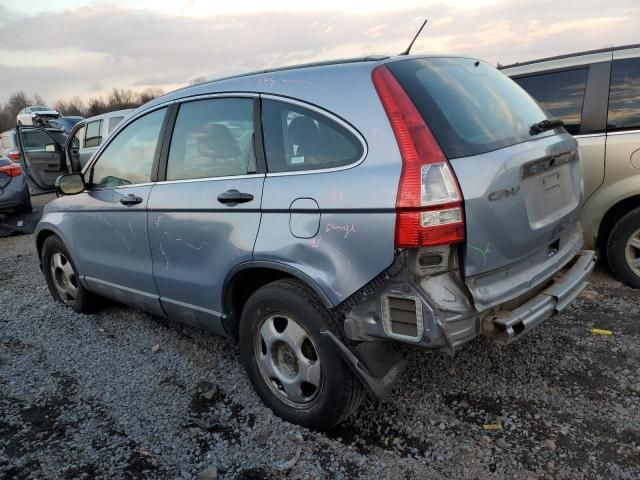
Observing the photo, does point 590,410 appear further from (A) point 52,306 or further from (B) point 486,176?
(A) point 52,306

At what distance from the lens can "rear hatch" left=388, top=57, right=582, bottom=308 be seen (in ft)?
7.23

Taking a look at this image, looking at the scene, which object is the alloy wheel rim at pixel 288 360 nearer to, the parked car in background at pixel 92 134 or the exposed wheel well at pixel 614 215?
the exposed wheel well at pixel 614 215

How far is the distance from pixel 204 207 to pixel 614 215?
3443mm

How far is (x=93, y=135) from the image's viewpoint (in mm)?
11938

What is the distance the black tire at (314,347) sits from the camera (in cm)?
246

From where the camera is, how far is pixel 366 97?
233cm

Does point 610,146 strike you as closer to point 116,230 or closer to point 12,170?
point 116,230

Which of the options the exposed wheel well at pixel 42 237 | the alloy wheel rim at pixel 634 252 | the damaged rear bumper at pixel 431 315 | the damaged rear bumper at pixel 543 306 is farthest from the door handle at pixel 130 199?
the alloy wheel rim at pixel 634 252

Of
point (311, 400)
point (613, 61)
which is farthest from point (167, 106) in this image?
point (613, 61)

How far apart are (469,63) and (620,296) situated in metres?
2.50

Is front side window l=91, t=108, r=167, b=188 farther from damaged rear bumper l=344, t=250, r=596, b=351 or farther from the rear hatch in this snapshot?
damaged rear bumper l=344, t=250, r=596, b=351

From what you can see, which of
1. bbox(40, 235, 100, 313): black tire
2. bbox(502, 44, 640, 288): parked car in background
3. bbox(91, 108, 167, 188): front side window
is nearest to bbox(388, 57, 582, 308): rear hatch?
bbox(502, 44, 640, 288): parked car in background

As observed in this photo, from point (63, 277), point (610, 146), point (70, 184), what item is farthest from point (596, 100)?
point (63, 277)

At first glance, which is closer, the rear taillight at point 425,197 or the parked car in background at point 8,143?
the rear taillight at point 425,197
